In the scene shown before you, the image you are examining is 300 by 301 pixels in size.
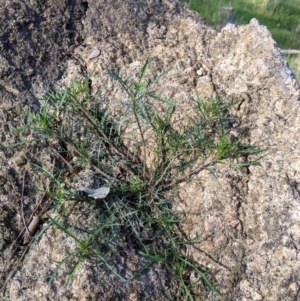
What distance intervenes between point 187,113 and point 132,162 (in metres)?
0.35

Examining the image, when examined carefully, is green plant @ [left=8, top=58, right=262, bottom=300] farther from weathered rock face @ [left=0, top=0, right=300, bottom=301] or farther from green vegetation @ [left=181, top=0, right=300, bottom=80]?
green vegetation @ [left=181, top=0, right=300, bottom=80]

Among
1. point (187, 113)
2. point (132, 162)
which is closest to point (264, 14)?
point (187, 113)

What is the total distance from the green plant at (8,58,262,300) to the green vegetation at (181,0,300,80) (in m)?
2.12

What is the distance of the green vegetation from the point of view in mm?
3971

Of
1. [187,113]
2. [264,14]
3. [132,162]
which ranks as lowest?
[132,162]

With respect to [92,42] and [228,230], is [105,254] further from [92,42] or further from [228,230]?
[92,42]

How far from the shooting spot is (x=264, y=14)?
13.8ft

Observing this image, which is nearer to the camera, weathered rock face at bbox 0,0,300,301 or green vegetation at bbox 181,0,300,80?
weathered rock face at bbox 0,0,300,301

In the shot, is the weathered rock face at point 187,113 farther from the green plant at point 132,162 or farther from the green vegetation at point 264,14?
the green vegetation at point 264,14

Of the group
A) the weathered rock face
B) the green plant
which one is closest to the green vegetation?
the weathered rock face

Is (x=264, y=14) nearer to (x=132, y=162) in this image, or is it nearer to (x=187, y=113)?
(x=187, y=113)

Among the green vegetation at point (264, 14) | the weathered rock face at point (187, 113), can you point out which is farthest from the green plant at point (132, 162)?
the green vegetation at point (264, 14)

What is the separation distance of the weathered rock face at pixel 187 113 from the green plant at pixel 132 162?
0.21 feet

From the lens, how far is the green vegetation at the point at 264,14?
397 centimetres
